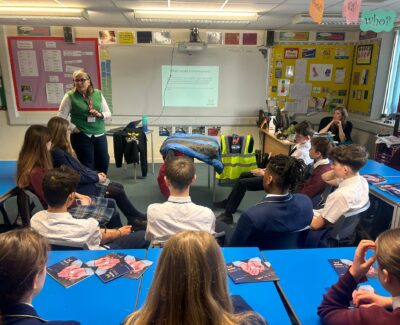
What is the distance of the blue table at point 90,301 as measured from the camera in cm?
116

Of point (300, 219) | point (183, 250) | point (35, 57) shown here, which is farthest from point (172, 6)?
point (183, 250)

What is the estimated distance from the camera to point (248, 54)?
530cm

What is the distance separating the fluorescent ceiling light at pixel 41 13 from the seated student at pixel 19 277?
3.62 m

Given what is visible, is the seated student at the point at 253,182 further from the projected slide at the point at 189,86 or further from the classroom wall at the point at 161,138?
the projected slide at the point at 189,86

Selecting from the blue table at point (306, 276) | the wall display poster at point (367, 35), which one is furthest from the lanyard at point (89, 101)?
the wall display poster at point (367, 35)

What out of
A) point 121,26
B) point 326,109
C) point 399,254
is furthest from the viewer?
point 326,109

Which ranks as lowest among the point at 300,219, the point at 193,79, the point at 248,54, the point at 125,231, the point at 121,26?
the point at 125,231

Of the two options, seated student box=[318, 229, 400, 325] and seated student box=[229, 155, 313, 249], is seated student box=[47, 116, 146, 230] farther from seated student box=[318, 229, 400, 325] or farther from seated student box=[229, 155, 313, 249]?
seated student box=[318, 229, 400, 325]

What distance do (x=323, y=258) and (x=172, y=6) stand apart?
322cm

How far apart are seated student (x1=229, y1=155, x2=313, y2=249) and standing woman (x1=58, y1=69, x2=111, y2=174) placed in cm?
242

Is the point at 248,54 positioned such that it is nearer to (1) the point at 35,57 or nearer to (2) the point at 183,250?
(1) the point at 35,57

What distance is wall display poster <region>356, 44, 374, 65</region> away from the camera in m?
4.98

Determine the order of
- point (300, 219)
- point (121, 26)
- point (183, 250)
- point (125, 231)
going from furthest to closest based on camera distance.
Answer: point (121, 26), point (125, 231), point (300, 219), point (183, 250)

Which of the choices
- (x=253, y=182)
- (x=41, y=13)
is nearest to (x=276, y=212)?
(x=253, y=182)
